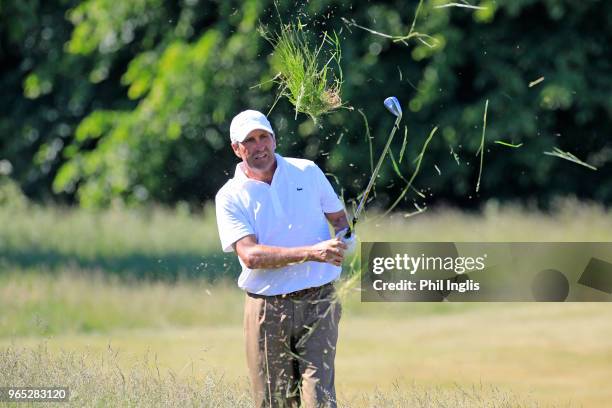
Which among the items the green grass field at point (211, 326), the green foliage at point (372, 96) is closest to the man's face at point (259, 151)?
the green grass field at point (211, 326)

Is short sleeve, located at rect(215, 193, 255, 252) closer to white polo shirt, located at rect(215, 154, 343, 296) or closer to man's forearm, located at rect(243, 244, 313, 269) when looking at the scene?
white polo shirt, located at rect(215, 154, 343, 296)

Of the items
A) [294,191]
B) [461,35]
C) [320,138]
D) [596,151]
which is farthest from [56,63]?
[294,191]

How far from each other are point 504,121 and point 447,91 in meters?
1.02

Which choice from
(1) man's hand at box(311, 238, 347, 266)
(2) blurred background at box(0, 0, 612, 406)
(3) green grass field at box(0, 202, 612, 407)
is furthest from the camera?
(2) blurred background at box(0, 0, 612, 406)

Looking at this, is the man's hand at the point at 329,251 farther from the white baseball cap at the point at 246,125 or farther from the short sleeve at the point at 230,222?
the white baseball cap at the point at 246,125

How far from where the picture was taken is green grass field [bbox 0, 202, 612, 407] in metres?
7.84

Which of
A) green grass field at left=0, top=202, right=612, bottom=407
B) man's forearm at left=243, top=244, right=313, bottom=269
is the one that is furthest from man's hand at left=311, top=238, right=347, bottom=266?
green grass field at left=0, top=202, right=612, bottom=407

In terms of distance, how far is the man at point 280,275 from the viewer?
6.57 metres

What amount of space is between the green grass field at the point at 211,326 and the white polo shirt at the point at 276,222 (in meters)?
0.62

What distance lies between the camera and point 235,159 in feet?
70.7

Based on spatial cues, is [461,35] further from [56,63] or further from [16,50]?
[16,50]

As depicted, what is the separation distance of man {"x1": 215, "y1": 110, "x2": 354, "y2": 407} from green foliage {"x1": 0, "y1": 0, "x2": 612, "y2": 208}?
10666 millimetres

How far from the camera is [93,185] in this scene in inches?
871

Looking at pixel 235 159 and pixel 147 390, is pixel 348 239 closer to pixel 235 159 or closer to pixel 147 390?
pixel 147 390
